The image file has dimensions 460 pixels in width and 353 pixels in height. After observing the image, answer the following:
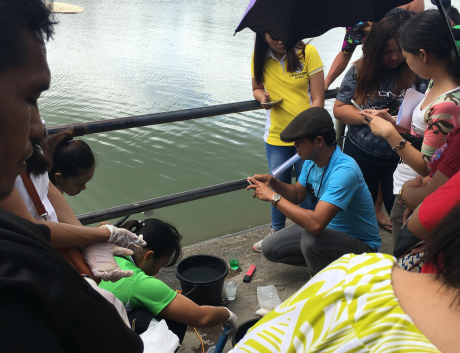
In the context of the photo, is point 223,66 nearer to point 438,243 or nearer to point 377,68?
point 377,68

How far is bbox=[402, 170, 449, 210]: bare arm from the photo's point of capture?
1.51 metres

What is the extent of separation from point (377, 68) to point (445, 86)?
68cm

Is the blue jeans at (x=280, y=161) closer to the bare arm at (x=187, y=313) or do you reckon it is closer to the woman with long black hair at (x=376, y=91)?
the woman with long black hair at (x=376, y=91)

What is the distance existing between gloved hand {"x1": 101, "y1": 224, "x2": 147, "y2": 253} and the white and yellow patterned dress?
95cm

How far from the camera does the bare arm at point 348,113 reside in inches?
98.6

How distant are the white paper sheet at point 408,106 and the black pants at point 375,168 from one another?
1.61 ft

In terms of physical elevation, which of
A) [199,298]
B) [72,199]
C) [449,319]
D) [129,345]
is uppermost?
[449,319]

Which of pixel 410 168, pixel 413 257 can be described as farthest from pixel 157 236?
pixel 410 168

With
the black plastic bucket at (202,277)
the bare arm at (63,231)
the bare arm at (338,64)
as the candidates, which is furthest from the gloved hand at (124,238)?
the bare arm at (338,64)

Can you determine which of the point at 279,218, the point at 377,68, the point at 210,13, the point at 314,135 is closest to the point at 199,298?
the point at 279,218

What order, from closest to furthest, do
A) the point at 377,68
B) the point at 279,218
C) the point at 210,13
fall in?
the point at 377,68
the point at 279,218
the point at 210,13

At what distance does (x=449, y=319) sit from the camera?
2.10ft

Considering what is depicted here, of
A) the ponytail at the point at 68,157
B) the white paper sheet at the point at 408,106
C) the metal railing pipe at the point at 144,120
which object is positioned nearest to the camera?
the ponytail at the point at 68,157

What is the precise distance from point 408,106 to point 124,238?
1.60 metres
